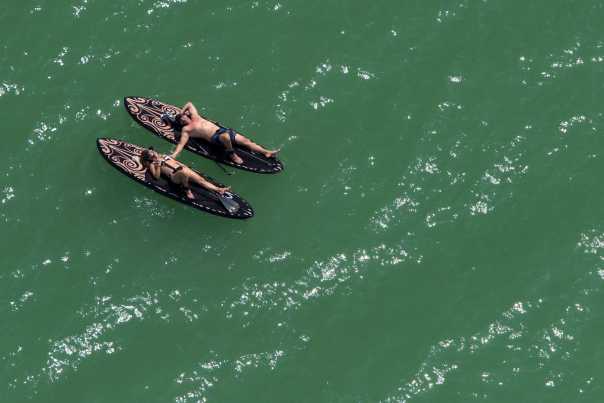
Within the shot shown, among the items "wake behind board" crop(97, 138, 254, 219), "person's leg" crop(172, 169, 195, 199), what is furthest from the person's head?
"person's leg" crop(172, 169, 195, 199)

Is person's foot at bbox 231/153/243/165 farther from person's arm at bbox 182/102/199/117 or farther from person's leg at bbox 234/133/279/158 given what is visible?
person's arm at bbox 182/102/199/117

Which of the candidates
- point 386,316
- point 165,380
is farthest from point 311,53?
point 165,380

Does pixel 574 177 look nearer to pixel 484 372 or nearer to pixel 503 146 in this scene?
pixel 503 146

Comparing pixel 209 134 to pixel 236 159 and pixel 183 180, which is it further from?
pixel 183 180

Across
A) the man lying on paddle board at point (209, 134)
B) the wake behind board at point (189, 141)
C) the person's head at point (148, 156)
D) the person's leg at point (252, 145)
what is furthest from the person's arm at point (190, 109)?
the person's head at point (148, 156)

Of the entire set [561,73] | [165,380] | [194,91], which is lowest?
[165,380]

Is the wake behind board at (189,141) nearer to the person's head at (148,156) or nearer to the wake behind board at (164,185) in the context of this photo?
the wake behind board at (164,185)
